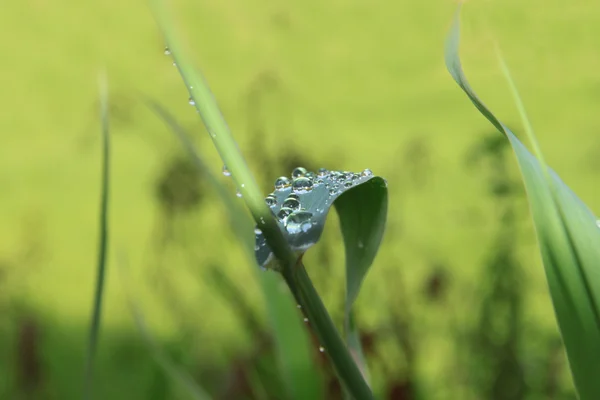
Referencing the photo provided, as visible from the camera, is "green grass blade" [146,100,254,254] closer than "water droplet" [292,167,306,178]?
No

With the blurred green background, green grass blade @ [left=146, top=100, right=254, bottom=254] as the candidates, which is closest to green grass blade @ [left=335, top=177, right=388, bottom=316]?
green grass blade @ [left=146, top=100, right=254, bottom=254]

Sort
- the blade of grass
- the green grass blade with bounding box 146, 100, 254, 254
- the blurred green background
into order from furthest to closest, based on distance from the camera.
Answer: the blurred green background → the green grass blade with bounding box 146, 100, 254, 254 → the blade of grass

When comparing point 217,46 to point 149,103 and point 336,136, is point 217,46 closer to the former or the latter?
point 336,136

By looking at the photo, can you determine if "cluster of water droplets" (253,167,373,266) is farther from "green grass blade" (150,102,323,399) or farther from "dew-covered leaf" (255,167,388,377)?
"green grass blade" (150,102,323,399)

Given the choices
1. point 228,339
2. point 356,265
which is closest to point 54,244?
point 228,339

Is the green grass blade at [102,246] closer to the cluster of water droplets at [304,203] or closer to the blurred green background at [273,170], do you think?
the cluster of water droplets at [304,203]

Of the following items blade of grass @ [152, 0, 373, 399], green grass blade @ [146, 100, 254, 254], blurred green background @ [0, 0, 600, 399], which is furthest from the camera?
blurred green background @ [0, 0, 600, 399]

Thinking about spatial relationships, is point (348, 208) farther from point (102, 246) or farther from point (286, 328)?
point (286, 328)
